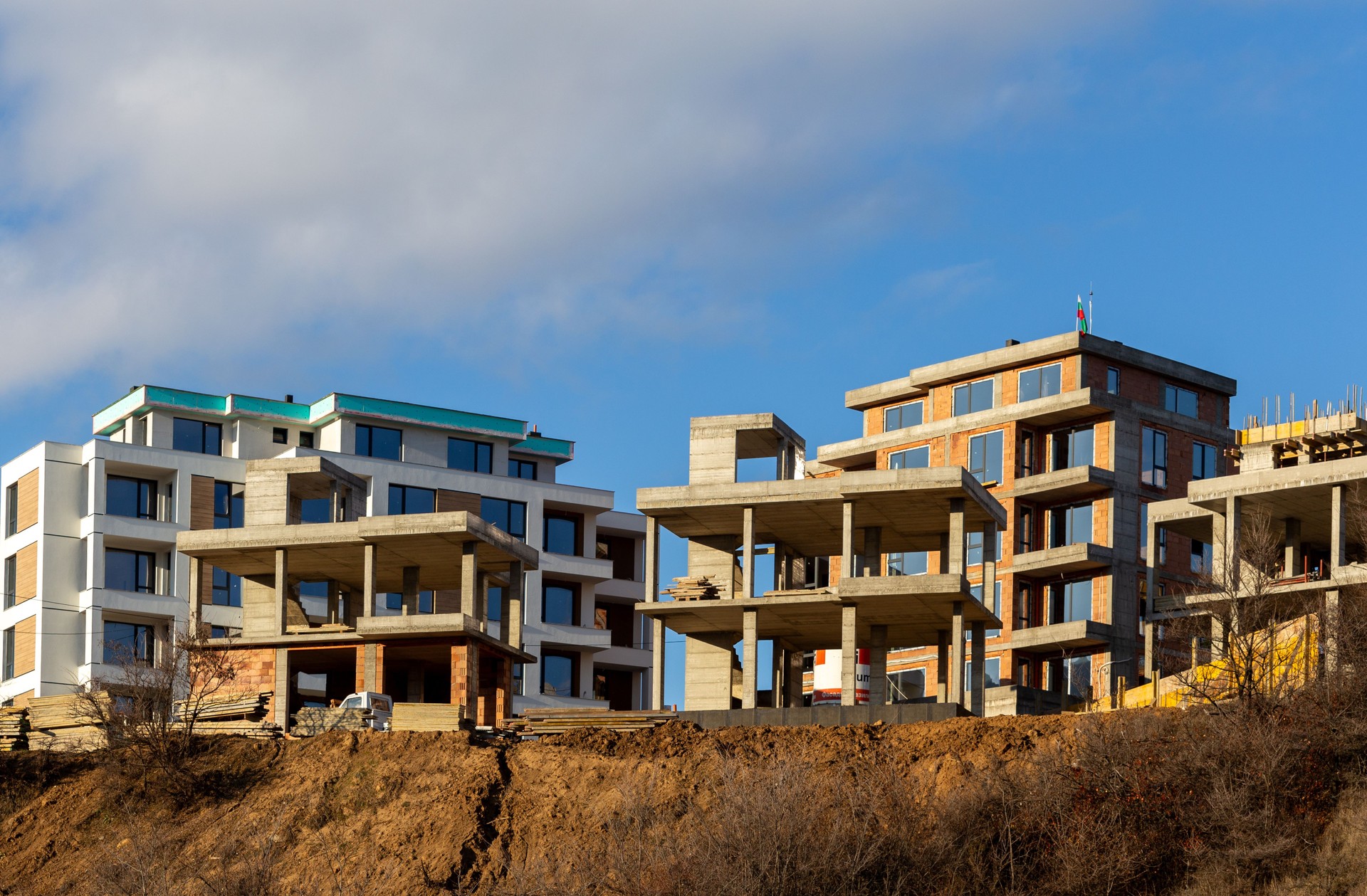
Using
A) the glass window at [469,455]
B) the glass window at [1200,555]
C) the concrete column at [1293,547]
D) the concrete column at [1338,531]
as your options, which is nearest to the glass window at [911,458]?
the glass window at [1200,555]

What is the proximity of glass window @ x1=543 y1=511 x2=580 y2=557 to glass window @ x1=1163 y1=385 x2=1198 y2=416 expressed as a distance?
27.6 m

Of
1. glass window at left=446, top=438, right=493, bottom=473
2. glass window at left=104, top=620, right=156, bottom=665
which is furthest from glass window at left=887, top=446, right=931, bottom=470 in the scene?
glass window at left=104, top=620, right=156, bottom=665

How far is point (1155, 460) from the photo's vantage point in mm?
79562

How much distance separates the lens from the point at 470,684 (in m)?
62.0

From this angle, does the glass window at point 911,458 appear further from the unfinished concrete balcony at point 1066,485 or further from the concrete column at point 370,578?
the concrete column at point 370,578

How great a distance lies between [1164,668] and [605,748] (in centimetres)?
2566

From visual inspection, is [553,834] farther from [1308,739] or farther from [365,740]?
[1308,739]

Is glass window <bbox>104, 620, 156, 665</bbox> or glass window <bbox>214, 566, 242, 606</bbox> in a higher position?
glass window <bbox>214, 566, 242, 606</bbox>

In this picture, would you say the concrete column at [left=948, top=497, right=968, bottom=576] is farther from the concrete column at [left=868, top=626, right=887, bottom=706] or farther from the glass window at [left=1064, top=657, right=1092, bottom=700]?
the glass window at [left=1064, top=657, right=1092, bottom=700]

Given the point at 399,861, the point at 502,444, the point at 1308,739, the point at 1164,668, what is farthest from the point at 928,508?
the point at 502,444

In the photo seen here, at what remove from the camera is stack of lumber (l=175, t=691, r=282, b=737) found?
2217 inches

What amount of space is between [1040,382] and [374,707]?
112 feet

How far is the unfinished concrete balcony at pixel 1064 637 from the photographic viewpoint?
7494 cm

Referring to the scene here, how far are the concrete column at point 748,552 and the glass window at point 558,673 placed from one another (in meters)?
25.7
